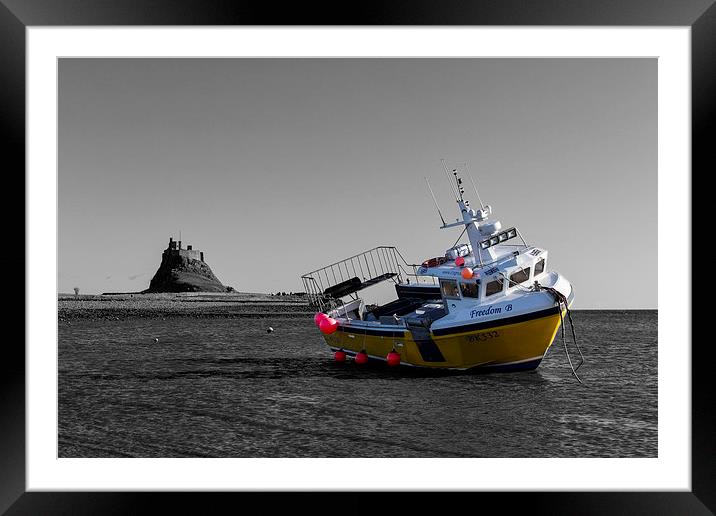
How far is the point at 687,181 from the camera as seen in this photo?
14.5ft

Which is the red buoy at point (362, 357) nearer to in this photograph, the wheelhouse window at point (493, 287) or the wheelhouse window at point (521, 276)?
the wheelhouse window at point (493, 287)

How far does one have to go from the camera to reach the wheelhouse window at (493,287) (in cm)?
1362

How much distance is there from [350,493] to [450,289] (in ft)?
32.7

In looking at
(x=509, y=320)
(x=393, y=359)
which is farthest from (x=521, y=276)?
(x=393, y=359)

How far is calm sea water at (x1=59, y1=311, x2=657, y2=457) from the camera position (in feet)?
31.5

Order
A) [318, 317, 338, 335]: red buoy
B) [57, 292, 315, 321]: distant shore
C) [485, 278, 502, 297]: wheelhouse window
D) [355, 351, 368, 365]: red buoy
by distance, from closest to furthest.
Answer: [485, 278, 502, 297]: wheelhouse window < [318, 317, 338, 335]: red buoy < [355, 351, 368, 365]: red buoy < [57, 292, 315, 321]: distant shore

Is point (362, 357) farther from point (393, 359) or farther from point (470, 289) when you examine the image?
point (470, 289)

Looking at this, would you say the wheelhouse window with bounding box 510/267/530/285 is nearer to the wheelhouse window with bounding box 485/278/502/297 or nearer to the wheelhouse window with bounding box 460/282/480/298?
the wheelhouse window with bounding box 485/278/502/297

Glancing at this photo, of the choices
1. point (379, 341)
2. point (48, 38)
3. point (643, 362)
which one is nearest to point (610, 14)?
point (48, 38)

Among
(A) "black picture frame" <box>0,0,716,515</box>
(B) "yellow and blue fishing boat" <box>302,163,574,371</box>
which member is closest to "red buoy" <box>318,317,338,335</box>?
(B) "yellow and blue fishing boat" <box>302,163,574,371</box>

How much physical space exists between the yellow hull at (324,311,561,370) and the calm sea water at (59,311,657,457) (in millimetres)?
499

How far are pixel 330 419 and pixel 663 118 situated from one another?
802 centimetres

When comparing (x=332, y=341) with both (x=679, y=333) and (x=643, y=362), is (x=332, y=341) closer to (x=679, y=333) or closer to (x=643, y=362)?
(x=643, y=362)

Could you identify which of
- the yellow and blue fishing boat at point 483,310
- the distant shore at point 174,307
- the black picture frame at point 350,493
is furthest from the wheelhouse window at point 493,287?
the distant shore at point 174,307
